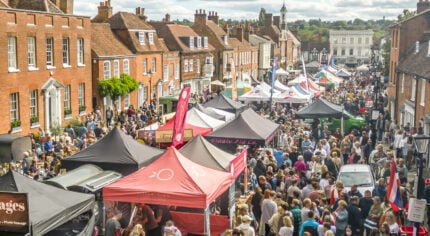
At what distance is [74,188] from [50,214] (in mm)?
2223

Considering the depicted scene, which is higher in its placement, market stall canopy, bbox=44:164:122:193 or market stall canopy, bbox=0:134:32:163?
market stall canopy, bbox=44:164:122:193

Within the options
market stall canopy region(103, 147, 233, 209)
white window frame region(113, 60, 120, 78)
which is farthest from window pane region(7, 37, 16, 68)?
market stall canopy region(103, 147, 233, 209)

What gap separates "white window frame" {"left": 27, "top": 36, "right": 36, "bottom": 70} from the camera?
2588cm

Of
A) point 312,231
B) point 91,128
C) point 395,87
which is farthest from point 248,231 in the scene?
point 395,87

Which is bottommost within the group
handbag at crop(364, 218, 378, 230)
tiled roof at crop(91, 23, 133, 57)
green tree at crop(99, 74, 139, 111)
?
handbag at crop(364, 218, 378, 230)

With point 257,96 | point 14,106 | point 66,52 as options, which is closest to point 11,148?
point 14,106

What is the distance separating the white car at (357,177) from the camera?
14.9 metres

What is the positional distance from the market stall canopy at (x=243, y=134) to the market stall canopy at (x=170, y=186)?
19.8 ft

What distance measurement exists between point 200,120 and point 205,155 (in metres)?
7.21

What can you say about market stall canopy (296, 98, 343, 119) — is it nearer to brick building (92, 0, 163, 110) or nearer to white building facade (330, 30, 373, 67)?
brick building (92, 0, 163, 110)

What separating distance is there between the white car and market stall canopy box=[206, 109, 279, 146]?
10.9ft

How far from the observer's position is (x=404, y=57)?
31375mm

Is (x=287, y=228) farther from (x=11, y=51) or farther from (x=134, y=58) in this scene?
(x=134, y=58)

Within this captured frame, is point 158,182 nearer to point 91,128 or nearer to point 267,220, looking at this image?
point 267,220
